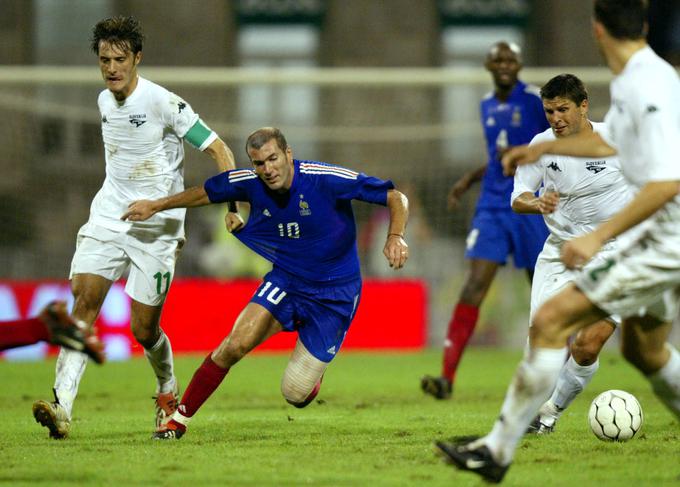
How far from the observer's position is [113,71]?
287 inches

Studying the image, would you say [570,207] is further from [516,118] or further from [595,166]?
[516,118]

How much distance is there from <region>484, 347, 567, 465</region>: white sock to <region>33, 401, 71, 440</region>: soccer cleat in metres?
2.93

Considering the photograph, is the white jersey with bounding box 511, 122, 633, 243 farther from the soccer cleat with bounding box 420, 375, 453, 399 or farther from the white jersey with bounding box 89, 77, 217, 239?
the soccer cleat with bounding box 420, 375, 453, 399

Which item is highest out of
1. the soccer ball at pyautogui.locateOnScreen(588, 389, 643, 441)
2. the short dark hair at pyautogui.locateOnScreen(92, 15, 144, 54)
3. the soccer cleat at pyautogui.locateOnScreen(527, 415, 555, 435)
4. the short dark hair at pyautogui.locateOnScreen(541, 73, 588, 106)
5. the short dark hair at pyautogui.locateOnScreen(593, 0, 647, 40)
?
the short dark hair at pyautogui.locateOnScreen(593, 0, 647, 40)

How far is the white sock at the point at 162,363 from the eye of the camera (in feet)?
24.9

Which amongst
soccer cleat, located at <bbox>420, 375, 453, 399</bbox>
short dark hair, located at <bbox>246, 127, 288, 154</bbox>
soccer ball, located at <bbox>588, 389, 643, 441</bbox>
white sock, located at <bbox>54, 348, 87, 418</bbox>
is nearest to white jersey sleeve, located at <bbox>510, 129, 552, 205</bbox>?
soccer ball, located at <bbox>588, 389, 643, 441</bbox>

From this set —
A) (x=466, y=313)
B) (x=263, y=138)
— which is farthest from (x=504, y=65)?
(x=263, y=138)

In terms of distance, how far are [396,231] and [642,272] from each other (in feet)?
6.44

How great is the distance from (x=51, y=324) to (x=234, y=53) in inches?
675

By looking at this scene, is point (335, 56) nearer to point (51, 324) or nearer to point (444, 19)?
point (444, 19)

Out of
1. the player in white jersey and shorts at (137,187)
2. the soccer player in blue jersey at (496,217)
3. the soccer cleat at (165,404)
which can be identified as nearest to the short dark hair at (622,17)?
the player in white jersey and shorts at (137,187)

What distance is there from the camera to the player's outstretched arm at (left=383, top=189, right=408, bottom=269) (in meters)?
6.29

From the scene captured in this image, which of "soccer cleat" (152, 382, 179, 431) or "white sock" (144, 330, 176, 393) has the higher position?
"white sock" (144, 330, 176, 393)

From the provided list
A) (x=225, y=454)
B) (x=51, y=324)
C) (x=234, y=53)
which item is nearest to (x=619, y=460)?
(x=225, y=454)
